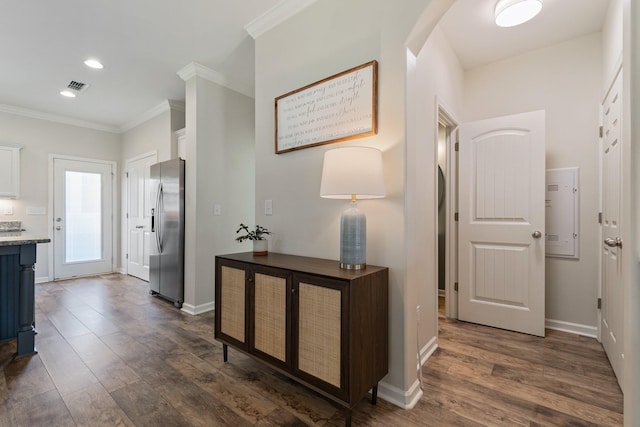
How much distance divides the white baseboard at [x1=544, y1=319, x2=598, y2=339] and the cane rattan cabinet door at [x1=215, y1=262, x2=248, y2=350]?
282 cm

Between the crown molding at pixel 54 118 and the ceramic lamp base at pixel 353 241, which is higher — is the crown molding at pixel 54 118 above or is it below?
above

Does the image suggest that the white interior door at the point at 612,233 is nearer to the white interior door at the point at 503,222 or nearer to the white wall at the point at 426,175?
the white interior door at the point at 503,222

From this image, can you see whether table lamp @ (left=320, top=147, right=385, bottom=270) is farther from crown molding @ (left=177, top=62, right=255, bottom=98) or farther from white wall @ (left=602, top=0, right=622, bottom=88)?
crown molding @ (left=177, top=62, right=255, bottom=98)

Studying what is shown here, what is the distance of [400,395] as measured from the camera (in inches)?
66.9

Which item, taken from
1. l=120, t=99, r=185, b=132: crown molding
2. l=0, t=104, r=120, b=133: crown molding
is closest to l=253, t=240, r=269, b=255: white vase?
l=120, t=99, r=185, b=132: crown molding

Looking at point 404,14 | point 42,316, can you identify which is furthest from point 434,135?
point 42,316

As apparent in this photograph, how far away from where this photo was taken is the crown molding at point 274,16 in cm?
223

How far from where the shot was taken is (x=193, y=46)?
113 inches

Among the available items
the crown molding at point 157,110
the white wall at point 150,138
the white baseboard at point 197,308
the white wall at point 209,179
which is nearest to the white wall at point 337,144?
the white wall at point 209,179

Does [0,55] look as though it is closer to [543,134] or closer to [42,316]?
[42,316]

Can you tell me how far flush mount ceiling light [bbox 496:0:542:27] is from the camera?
209 cm

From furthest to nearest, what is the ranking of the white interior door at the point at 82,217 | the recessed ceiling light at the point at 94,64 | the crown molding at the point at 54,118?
1. the white interior door at the point at 82,217
2. the crown molding at the point at 54,118
3. the recessed ceiling light at the point at 94,64

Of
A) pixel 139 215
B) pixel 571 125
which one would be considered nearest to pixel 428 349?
pixel 571 125

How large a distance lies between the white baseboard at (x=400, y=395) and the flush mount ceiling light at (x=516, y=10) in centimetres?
265
